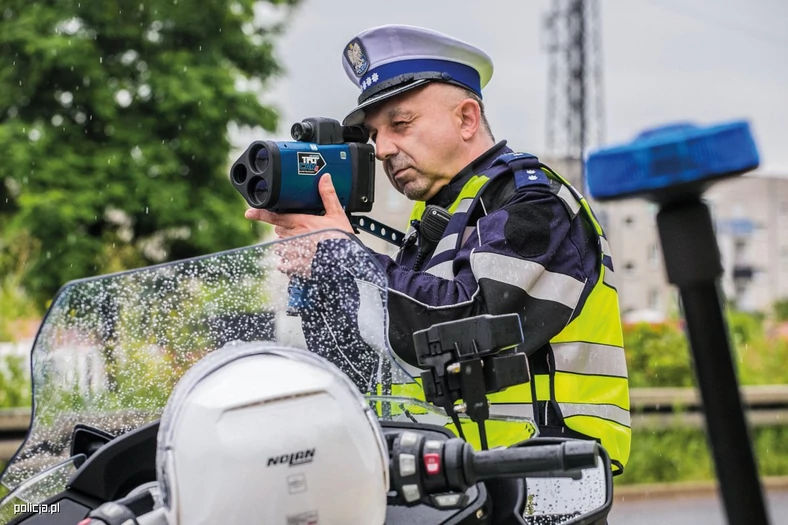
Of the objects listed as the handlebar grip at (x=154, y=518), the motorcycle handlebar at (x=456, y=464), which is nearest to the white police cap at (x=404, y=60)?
the motorcycle handlebar at (x=456, y=464)

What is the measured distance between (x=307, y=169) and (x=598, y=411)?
76 centimetres

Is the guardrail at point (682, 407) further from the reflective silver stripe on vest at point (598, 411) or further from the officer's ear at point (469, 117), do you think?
the reflective silver stripe on vest at point (598, 411)

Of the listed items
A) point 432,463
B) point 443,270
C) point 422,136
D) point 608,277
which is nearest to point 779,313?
point 422,136

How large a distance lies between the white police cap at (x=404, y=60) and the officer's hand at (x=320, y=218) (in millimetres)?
545

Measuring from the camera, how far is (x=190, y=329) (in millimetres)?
1645

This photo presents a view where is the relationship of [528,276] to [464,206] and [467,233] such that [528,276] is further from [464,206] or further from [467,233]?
[464,206]

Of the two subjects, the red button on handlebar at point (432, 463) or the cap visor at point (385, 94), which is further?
the cap visor at point (385, 94)

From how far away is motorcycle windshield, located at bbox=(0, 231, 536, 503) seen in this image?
5.27 feet

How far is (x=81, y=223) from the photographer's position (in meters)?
18.1

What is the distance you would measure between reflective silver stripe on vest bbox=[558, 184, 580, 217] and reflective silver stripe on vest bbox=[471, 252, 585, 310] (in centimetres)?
19

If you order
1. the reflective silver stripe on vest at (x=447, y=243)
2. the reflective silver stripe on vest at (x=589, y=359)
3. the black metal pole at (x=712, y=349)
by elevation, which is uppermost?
the reflective silver stripe on vest at (x=447, y=243)

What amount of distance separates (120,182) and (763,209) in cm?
3183

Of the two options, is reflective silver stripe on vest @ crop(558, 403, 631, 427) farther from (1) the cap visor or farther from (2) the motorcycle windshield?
(1) the cap visor

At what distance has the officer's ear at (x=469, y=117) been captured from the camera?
2.68 meters
